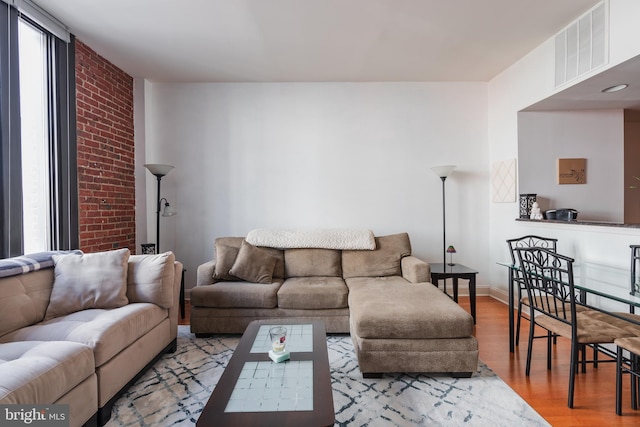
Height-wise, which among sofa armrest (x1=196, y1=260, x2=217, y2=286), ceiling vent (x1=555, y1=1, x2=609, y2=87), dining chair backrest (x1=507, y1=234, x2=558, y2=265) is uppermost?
ceiling vent (x1=555, y1=1, x2=609, y2=87)

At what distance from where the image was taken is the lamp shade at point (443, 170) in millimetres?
3768

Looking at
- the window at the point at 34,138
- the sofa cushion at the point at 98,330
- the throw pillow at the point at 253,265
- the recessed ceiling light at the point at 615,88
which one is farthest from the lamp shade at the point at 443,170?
the window at the point at 34,138

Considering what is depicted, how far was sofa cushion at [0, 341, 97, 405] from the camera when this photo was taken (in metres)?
1.32

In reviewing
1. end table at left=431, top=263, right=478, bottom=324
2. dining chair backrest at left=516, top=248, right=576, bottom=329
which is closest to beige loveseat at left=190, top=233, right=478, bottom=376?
end table at left=431, top=263, right=478, bottom=324

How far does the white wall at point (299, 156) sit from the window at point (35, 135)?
1182 millimetres

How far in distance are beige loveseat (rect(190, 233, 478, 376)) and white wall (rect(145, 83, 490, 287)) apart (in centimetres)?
67

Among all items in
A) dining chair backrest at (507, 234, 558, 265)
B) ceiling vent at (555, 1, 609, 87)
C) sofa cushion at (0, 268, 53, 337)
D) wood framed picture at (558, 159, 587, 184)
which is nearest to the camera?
sofa cushion at (0, 268, 53, 337)

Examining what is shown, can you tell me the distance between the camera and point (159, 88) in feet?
13.7

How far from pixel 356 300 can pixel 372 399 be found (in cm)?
77

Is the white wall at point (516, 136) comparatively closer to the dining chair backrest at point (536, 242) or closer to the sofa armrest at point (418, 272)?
the dining chair backrest at point (536, 242)

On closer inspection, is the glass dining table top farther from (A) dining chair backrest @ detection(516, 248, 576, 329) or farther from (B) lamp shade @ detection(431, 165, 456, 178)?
(B) lamp shade @ detection(431, 165, 456, 178)

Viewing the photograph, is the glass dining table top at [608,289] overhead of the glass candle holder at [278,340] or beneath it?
overhead

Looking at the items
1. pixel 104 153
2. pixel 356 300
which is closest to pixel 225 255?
pixel 356 300

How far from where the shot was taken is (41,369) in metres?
1.44
